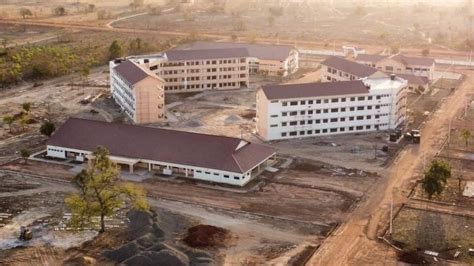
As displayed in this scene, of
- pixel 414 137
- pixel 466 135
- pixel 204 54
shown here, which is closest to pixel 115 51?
pixel 204 54

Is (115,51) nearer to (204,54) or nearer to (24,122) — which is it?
(204,54)

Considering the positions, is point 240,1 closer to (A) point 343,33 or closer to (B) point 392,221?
(A) point 343,33

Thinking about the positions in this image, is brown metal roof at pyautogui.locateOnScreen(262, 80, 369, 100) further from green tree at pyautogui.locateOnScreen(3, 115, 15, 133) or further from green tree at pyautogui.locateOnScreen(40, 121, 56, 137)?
green tree at pyautogui.locateOnScreen(3, 115, 15, 133)


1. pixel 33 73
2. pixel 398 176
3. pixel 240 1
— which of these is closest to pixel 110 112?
pixel 33 73

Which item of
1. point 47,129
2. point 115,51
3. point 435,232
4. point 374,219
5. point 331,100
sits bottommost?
point 374,219

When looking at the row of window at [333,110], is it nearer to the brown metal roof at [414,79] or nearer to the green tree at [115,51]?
the brown metal roof at [414,79]

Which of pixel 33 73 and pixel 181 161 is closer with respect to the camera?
pixel 181 161
